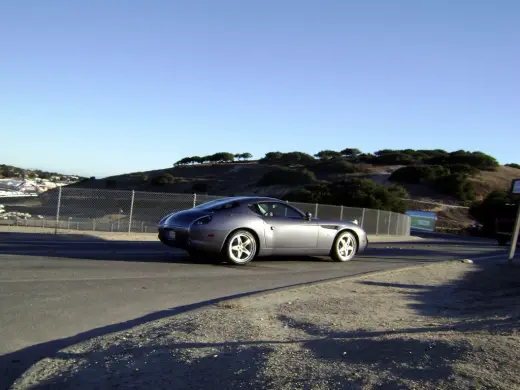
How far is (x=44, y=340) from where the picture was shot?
17.1ft

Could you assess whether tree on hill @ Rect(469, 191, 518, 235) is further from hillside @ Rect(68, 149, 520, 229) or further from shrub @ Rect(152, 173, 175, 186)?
shrub @ Rect(152, 173, 175, 186)

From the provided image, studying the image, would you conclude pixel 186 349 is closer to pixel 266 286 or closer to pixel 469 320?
pixel 469 320

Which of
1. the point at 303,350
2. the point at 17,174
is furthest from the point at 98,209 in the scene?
the point at 17,174

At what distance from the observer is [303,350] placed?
14.5 feet

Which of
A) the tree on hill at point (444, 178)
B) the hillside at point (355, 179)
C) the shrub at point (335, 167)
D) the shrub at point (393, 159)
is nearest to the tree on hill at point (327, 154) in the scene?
the hillside at point (355, 179)

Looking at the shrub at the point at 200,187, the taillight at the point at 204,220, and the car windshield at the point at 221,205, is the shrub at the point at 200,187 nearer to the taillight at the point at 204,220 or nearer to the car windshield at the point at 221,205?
the car windshield at the point at 221,205

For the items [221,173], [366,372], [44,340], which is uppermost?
[221,173]

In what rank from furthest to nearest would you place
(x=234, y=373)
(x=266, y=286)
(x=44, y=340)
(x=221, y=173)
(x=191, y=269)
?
(x=221, y=173) < (x=191, y=269) < (x=266, y=286) < (x=44, y=340) < (x=234, y=373)

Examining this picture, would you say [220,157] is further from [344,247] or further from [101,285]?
[101,285]

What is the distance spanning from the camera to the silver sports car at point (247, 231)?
10375 mm

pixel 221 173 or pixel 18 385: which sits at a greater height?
pixel 221 173

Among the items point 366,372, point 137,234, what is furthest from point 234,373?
point 137,234

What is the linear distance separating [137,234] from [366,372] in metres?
15.6

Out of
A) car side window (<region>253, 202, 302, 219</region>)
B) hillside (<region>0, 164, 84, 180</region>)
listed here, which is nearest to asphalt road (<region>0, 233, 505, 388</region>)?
car side window (<region>253, 202, 302, 219</region>)
